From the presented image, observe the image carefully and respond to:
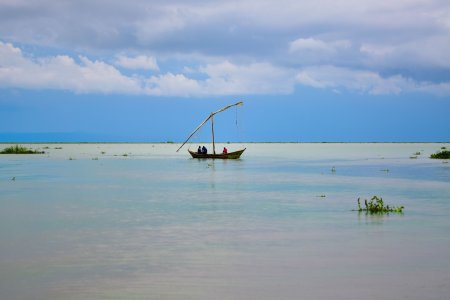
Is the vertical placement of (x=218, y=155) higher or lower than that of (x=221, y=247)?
higher

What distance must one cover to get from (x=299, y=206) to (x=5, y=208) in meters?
10.3

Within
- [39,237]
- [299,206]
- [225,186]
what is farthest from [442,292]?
[225,186]

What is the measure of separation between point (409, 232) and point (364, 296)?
21.0ft

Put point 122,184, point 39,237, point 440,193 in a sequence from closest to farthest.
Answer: point 39,237 < point 440,193 < point 122,184

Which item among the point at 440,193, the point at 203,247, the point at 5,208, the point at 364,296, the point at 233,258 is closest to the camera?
the point at 364,296

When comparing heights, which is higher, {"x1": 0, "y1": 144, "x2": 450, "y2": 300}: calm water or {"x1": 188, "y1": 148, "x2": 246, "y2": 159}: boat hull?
{"x1": 188, "y1": 148, "x2": 246, "y2": 159}: boat hull

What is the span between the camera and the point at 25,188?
27.4 m

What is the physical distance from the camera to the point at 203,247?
1238 cm

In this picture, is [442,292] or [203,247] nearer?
[442,292]

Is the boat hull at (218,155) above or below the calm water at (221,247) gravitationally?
above

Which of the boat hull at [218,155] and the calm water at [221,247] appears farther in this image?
the boat hull at [218,155]

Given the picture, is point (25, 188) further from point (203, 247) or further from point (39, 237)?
point (203, 247)

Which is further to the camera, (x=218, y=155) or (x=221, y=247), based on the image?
(x=218, y=155)

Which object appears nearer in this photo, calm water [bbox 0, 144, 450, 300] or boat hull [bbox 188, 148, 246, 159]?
calm water [bbox 0, 144, 450, 300]
